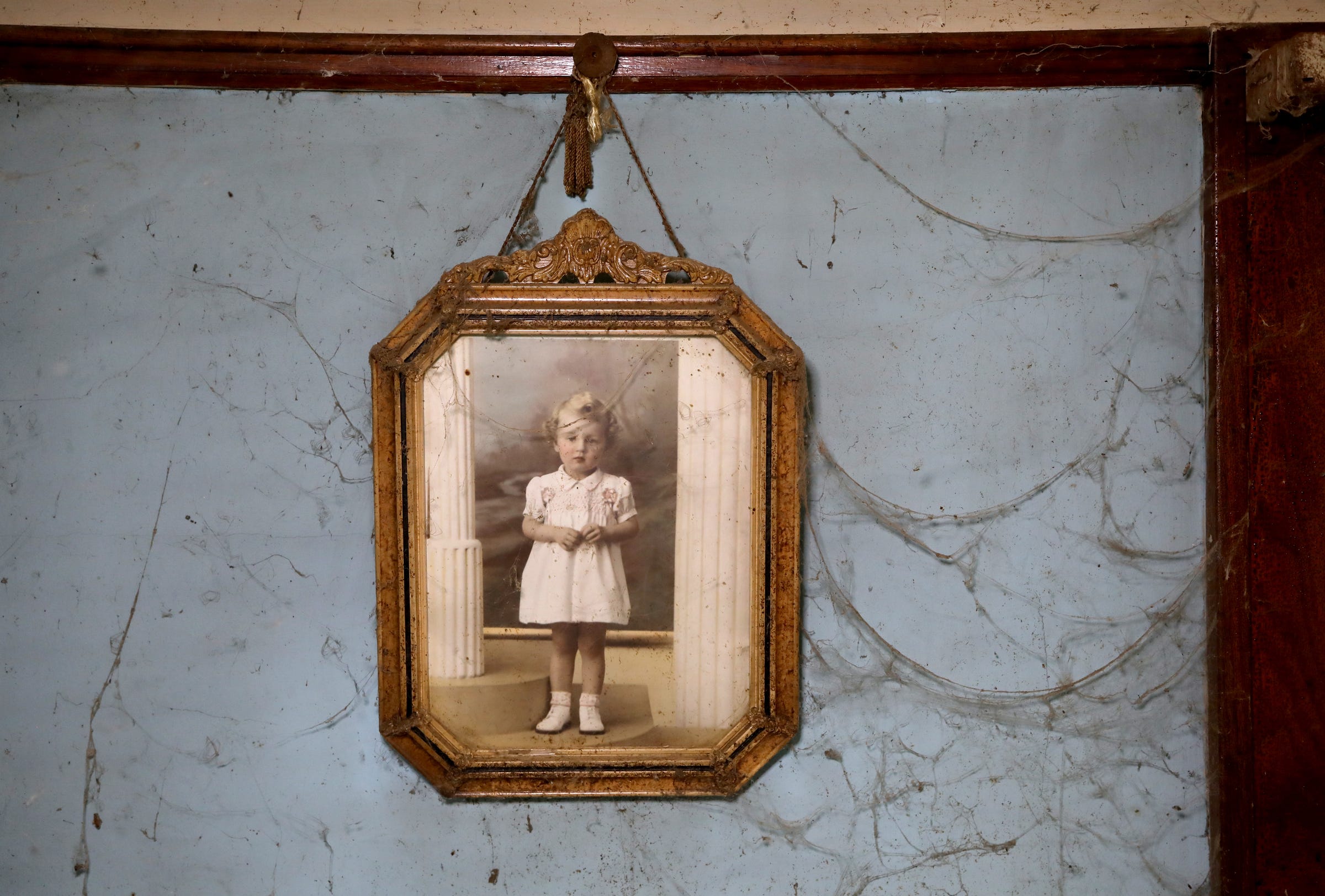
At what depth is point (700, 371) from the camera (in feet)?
4.50

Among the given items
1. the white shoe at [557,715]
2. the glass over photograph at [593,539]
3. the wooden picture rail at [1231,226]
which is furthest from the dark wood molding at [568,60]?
the white shoe at [557,715]

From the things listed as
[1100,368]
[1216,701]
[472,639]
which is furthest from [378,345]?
[1216,701]

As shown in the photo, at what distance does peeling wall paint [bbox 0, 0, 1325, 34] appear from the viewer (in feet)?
4.63

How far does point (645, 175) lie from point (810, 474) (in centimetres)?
57

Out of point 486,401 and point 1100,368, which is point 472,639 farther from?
point 1100,368

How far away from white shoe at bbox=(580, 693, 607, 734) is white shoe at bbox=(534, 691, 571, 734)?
0.9 inches

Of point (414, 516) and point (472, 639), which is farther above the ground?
point (414, 516)

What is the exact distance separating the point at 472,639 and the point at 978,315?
1.01 m

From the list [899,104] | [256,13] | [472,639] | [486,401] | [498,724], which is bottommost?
[498,724]

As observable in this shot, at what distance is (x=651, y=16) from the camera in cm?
142

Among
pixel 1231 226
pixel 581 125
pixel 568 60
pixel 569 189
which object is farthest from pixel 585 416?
pixel 1231 226

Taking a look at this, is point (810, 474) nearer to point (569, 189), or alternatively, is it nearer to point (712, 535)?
point (712, 535)

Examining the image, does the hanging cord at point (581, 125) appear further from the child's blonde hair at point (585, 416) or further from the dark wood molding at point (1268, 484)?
the dark wood molding at point (1268, 484)

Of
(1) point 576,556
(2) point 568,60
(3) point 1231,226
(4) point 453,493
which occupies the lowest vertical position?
(1) point 576,556
